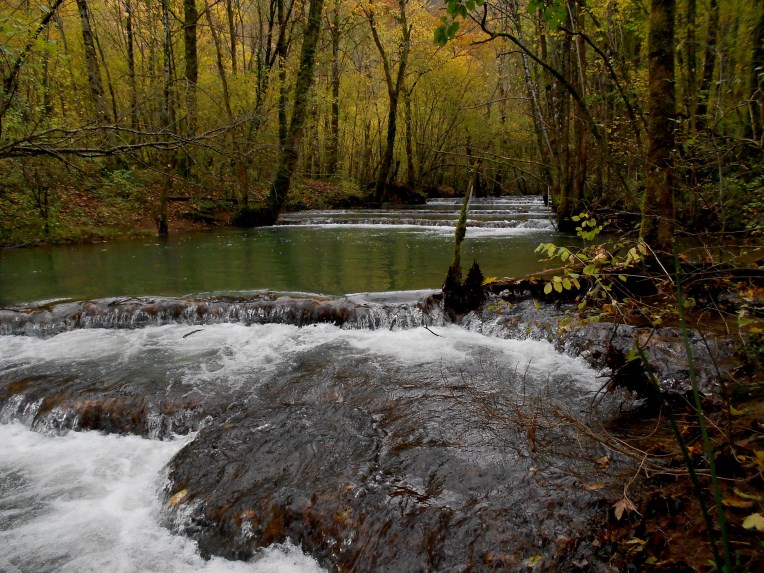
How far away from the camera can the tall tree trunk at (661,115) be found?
542 cm

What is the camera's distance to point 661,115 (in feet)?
17.9

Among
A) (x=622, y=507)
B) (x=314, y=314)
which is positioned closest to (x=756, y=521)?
(x=622, y=507)

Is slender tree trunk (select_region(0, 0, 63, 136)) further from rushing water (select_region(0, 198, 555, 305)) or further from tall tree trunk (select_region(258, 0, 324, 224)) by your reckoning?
tall tree trunk (select_region(258, 0, 324, 224))

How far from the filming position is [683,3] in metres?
12.7

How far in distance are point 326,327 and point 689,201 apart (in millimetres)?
8010

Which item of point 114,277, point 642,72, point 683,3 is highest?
point 683,3

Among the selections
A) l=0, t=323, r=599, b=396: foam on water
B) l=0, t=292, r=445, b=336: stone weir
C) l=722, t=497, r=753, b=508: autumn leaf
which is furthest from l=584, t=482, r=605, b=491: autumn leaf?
l=0, t=292, r=445, b=336: stone weir

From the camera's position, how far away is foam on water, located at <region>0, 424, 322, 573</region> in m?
3.04

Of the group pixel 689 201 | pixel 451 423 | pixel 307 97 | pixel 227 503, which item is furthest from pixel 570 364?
pixel 307 97

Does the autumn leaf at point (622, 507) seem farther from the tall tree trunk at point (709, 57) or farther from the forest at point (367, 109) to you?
the tall tree trunk at point (709, 57)

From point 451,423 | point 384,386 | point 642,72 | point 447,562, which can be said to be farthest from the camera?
point 642,72

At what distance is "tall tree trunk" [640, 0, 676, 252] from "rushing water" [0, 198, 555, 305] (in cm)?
408

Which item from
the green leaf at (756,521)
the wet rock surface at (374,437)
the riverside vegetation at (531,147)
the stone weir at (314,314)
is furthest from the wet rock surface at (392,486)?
the stone weir at (314,314)

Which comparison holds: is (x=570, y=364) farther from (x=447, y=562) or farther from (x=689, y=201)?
(x=689, y=201)
